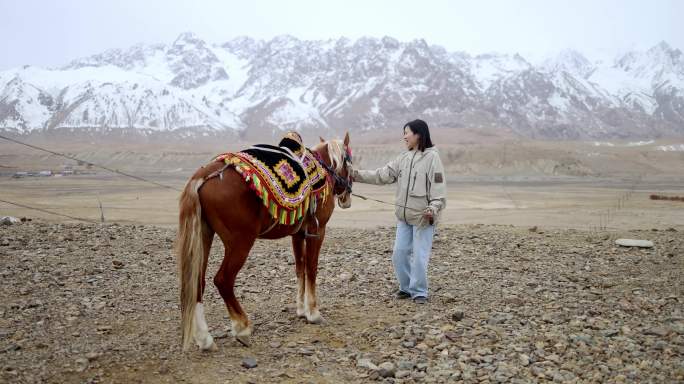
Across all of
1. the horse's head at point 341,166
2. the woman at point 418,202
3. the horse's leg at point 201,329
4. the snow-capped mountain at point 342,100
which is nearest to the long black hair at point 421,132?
the woman at point 418,202

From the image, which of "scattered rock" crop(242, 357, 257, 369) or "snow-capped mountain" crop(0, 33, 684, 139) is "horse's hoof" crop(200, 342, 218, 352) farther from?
"snow-capped mountain" crop(0, 33, 684, 139)

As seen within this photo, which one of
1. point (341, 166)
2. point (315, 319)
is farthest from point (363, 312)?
point (341, 166)

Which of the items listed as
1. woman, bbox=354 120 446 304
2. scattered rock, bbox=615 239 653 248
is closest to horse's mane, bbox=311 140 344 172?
woman, bbox=354 120 446 304

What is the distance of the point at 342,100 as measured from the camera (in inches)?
6211

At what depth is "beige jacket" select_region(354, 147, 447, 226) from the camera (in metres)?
6.29

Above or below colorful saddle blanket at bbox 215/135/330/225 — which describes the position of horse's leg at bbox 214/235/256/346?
below

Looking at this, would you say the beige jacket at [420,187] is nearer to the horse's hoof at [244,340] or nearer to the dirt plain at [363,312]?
the dirt plain at [363,312]

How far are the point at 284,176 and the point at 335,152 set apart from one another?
1154 mm

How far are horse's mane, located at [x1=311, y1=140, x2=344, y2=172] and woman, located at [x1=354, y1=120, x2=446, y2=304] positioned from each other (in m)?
0.74

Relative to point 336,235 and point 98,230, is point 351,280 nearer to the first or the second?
point 336,235

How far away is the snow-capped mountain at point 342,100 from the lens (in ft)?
468

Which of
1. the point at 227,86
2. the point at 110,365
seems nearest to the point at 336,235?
the point at 110,365

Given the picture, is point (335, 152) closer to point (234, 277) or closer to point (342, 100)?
point (234, 277)

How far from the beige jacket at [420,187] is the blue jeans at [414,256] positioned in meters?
0.14
